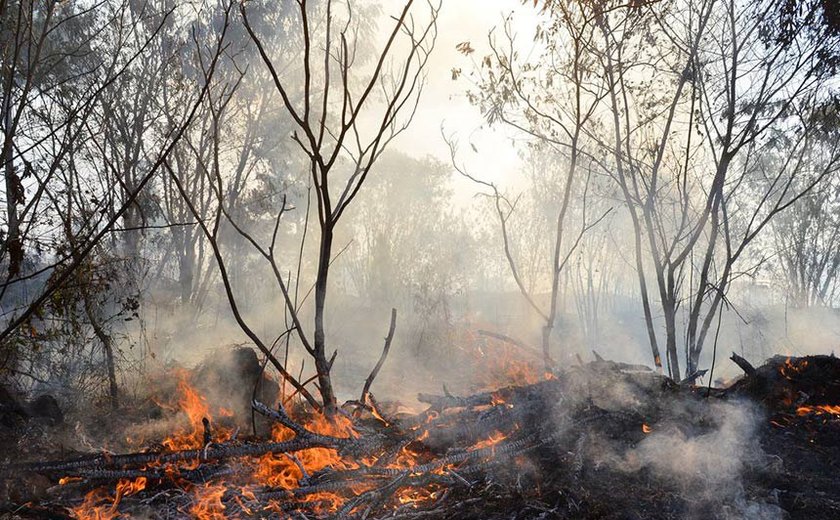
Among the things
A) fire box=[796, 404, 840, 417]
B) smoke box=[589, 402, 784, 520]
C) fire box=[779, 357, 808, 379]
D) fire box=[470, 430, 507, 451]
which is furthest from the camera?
fire box=[779, 357, 808, 379]

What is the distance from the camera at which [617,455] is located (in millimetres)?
3689

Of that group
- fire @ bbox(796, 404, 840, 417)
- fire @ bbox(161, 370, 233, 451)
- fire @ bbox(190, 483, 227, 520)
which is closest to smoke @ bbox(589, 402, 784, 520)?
fire @ bbox(796, 404, 840, 417)

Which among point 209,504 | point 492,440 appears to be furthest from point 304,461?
point 492,440

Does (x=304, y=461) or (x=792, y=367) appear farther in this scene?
(x=792, y=367)

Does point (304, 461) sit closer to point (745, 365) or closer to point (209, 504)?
point (209, 504)

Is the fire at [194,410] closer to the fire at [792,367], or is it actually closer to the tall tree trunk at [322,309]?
the tall tree trunk at [322,309]

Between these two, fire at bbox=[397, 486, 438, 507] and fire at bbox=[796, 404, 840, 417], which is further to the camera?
fire at bbox=[796, 404, 840, 417]

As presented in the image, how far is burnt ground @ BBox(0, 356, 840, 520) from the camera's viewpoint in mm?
3121

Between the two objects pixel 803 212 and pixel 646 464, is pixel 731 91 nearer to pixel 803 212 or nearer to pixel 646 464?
pixel 646 464

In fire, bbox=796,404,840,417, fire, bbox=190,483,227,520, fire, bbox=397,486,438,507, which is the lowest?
fire, bbox=397,486,438,507

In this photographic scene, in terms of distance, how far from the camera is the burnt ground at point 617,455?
3121 mm

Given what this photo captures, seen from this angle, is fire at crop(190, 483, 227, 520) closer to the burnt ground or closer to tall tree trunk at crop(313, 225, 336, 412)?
the burnt ground

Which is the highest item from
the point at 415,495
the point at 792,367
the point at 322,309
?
the point at 322,309

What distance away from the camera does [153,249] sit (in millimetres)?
15688
